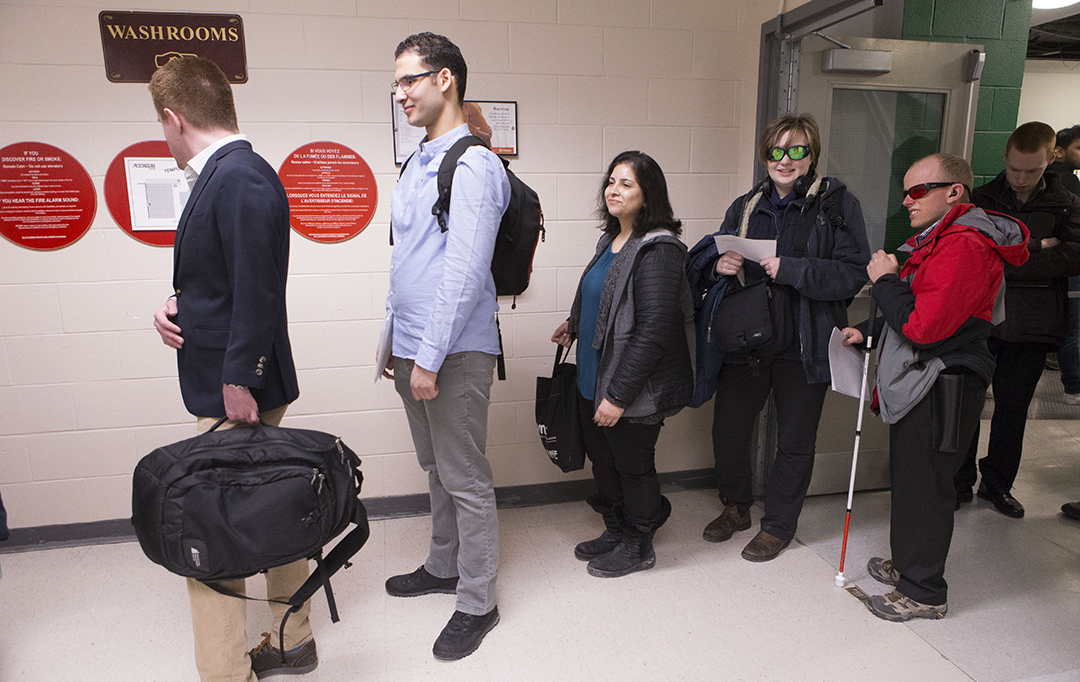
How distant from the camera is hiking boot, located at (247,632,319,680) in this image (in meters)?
1.93

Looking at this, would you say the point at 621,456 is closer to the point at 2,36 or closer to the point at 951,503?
the point at 951,503

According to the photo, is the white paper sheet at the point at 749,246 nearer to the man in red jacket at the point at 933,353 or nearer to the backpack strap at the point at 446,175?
the man in red jacket at the point at 933,353

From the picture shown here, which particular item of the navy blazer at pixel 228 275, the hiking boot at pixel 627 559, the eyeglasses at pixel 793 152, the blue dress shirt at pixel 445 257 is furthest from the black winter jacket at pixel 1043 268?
the navy blazer at pixel 228 275

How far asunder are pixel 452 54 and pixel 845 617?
2.19 metres

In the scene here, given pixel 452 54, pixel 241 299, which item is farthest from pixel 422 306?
pixel 452 54

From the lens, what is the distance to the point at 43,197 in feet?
8.21

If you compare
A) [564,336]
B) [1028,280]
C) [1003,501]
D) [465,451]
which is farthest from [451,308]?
[1003,501]

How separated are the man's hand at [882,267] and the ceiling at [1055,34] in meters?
4.18

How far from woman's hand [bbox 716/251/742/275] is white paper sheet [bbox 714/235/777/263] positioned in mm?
41

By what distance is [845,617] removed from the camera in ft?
7.15

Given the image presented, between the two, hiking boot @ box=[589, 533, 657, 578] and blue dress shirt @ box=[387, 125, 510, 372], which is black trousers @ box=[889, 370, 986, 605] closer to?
hiking boot @ box=[589, 533, 657, 578]

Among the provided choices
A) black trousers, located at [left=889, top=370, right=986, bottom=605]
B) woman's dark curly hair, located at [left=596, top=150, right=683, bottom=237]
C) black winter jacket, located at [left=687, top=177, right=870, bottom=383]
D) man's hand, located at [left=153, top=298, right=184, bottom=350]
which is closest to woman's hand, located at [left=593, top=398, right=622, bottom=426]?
woman's dark curly hair, located at [left=596, top=150, right=683, bottom=237]

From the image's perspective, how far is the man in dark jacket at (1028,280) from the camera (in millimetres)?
2711

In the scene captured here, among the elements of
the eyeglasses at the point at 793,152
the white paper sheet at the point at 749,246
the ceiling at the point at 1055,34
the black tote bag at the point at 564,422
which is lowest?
the black tote bag at the point at 564,422
